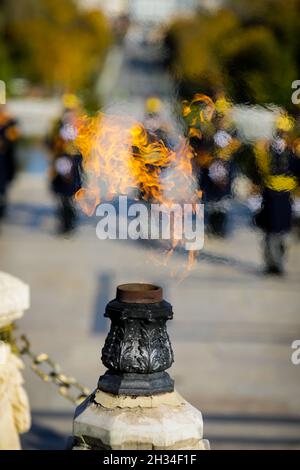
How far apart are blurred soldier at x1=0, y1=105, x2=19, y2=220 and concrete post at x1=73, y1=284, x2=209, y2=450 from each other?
13416 millimetres

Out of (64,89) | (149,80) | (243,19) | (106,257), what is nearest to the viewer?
(106,257)

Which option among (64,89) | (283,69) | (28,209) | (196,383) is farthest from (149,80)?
(196,383)

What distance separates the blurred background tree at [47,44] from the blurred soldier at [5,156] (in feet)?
142

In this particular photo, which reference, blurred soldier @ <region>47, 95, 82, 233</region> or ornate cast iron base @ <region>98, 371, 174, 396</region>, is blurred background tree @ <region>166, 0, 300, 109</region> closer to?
blurred soldier @ <region>47, 95, 82, 233</region>

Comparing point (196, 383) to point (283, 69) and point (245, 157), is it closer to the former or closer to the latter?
point (245, 157)

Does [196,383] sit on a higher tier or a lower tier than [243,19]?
lower

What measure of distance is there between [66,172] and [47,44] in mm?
56772

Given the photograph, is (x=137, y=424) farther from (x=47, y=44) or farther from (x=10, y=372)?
(x=47, y=44)

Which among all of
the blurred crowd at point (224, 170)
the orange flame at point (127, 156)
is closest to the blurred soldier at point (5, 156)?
the blurred crowd at point (224, 170)

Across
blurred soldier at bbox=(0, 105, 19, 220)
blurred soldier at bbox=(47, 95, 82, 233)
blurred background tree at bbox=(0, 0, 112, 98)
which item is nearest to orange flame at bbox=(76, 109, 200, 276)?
blurred soldier at bbox=(47, 95, 82, 233)

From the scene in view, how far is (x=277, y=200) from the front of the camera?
14.7m
